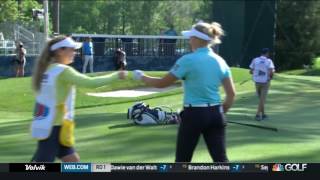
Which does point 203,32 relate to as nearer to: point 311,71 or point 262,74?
point 262,74

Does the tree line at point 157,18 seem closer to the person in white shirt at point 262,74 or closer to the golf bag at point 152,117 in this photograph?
the person in white shirt at point 262,74

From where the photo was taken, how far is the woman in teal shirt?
6.18 m

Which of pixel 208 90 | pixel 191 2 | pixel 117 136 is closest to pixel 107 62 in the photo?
pixel 117 136

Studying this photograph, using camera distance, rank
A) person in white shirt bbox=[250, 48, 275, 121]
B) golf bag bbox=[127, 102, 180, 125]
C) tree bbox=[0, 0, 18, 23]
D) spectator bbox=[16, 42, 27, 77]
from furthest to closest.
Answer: tree bbox=[0, 0, 18, 23]
spectator bbox=[16, 42, 27, 77]
person in white shirt bbox=[250, 48, 275, 121]
golf bag bbox=[127, 102, 180, 125]

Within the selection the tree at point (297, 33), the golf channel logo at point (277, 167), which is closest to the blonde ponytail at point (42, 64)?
the golf channel logo at point (277, 167)

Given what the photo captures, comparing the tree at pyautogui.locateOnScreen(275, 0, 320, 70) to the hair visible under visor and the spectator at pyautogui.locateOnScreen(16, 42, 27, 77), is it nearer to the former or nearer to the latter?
the spectator at pyautogui.locateOnScreen(16, 42, 27, 77)

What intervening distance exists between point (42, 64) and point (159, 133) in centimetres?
696

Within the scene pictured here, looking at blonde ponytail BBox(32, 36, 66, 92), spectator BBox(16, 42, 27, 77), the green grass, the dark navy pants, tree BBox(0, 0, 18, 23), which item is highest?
blonde ponytail BBox(32, 36, 66, 92)

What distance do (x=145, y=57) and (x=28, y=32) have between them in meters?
8.42

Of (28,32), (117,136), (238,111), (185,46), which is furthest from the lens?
(28,32)

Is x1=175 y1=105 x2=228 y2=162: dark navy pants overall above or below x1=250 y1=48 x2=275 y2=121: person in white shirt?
above

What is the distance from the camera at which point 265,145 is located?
1125 centimetres

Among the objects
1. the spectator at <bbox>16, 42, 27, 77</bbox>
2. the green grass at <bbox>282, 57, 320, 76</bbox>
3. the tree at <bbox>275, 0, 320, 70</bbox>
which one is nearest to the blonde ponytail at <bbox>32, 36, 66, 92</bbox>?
the spectator at <bbox>16, 42, 27, 77</bbox>
